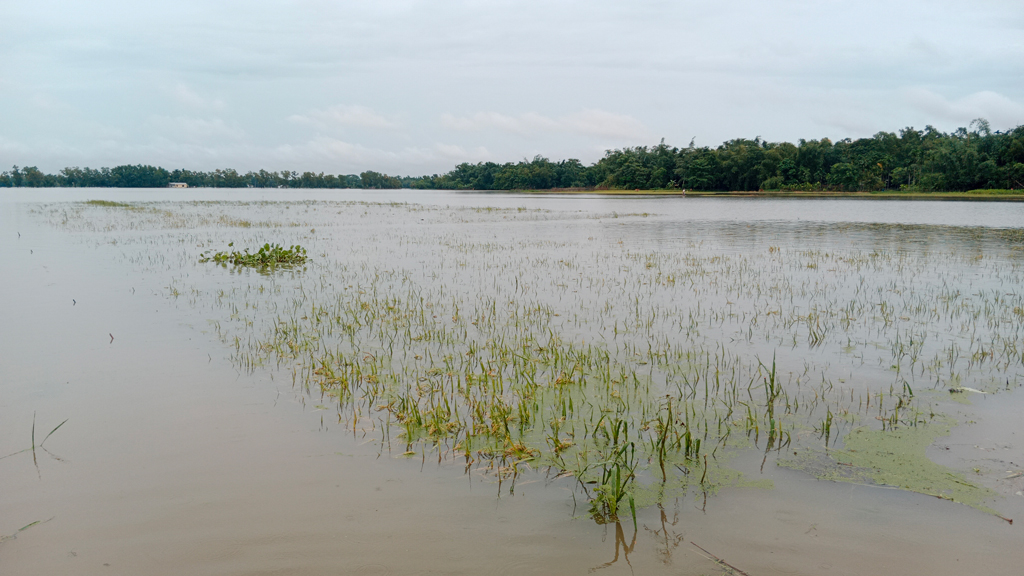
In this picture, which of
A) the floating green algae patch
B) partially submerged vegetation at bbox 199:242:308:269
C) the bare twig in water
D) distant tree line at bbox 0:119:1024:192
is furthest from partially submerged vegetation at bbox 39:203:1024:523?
distant tree line at bbox 0:119:1024:192

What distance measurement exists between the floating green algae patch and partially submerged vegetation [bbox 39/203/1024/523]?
0.02 m

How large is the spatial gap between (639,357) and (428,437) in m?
3.38

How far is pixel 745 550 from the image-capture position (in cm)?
362

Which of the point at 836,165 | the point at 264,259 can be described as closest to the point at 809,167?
the point at 836,165

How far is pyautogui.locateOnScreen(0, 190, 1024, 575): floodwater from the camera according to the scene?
363 cm

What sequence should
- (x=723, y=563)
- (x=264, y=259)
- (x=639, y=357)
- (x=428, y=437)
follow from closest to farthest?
(x=723, y=563)
(x=428, y=437)
(x=639, y=357)
(x=264, y=259)

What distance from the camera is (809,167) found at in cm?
10181

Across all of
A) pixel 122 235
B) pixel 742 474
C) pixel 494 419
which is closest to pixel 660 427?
pixel 742 474

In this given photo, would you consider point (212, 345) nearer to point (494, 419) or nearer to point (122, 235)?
point (494, 419)

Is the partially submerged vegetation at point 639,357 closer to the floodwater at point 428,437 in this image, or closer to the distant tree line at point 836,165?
the floodwater at point 428,437

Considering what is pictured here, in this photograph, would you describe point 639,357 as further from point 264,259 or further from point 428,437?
point 264,259

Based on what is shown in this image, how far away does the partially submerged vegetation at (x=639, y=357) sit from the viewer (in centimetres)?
489

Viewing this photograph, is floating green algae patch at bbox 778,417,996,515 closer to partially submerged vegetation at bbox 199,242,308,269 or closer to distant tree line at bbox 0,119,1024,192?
partially submerged vegetation at bbox 199,242,308,269

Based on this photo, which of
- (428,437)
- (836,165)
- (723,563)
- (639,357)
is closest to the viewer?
(723,563)
